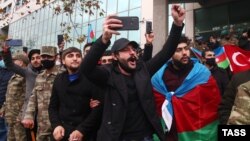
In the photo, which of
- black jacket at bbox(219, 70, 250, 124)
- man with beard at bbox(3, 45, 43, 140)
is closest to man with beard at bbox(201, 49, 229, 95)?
black jacket at bbox(219, 70, 250, 124)

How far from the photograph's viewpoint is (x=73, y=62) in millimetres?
4598

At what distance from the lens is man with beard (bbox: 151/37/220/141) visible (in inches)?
161

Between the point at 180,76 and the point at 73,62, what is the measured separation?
3.93 feet

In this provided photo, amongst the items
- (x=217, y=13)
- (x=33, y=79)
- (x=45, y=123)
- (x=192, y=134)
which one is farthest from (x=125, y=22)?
(x=217, y=13)

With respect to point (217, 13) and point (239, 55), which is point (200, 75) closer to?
point (239, 55)

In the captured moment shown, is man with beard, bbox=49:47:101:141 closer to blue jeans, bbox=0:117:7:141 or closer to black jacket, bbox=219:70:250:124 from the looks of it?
black jacket, bbox=219:70:250:124

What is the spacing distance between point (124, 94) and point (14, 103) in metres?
3.80

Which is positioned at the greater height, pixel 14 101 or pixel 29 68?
pixel 29 68

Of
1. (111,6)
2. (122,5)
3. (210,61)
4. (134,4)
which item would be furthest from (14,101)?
(111,6)

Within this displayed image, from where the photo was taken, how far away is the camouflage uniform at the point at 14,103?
675cm

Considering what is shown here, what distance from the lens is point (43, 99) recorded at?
17.5 feet

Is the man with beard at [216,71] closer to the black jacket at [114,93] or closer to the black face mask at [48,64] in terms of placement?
the black jacket at [114,93]

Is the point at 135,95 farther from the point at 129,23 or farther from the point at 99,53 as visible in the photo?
the point at 129,23

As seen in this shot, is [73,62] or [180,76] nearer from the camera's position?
[180,76]
